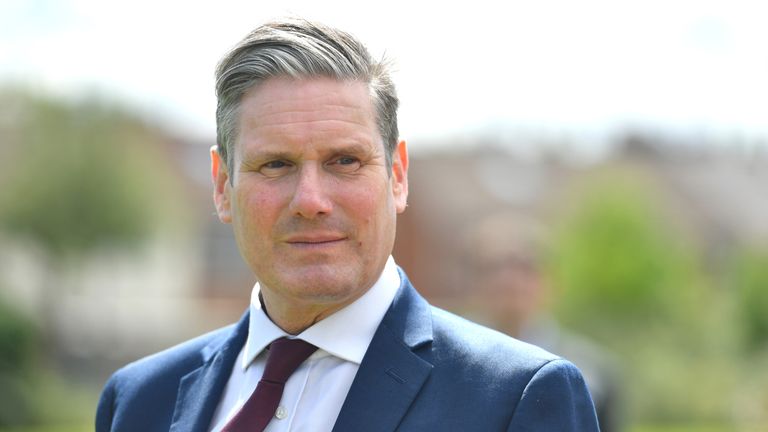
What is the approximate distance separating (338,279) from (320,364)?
238mm

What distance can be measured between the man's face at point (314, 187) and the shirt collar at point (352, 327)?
62 millimetres

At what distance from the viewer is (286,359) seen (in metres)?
2.73

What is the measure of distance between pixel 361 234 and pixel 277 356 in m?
0.38

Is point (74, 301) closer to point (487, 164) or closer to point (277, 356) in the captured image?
point (487, 164)

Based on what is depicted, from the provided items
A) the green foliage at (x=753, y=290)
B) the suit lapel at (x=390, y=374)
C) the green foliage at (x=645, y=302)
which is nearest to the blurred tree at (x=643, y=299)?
the green foliage at (x=645, y=302)

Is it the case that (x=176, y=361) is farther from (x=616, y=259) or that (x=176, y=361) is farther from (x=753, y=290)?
(x=753, y=290)

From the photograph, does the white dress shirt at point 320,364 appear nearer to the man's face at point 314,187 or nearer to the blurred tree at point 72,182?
the man's face at point 314,187

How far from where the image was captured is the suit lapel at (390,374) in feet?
8.32

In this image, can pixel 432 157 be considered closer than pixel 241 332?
No

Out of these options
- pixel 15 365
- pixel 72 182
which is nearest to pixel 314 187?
pixel 15 365

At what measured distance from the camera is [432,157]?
49.0 m

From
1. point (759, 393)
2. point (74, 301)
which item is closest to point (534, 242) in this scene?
point (759, 393)

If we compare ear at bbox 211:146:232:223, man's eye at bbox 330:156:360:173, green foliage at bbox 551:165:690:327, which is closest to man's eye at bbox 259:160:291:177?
man's eye at bbox 330:156:360:173

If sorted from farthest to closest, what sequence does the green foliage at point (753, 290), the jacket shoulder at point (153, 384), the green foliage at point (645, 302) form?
the green foliage at point (753, 290), the green foliage at point (645, 302), the jacket shoulder at point (153, 384)
